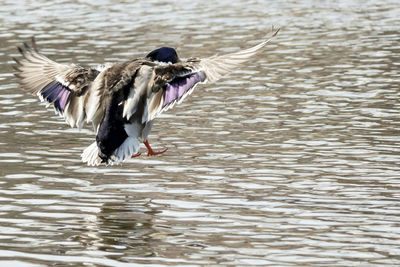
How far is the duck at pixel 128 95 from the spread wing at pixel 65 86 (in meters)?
0.01

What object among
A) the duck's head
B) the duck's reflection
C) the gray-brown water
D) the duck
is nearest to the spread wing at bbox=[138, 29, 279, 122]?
the duck

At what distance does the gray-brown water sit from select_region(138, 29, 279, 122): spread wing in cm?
86

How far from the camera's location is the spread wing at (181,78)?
9.79m

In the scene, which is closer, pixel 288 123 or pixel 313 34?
pixel 288 123

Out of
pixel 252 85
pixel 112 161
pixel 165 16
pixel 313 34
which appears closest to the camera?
pixel 112 161

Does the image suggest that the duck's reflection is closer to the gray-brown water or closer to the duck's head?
the gray-brown water

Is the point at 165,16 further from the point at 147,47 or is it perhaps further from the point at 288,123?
the point at 288,123

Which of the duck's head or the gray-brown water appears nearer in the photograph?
the gray-brown water

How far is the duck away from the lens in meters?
9.84

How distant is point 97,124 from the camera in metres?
10.3

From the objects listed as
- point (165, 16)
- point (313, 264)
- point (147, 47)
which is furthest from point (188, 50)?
point (313, 264)

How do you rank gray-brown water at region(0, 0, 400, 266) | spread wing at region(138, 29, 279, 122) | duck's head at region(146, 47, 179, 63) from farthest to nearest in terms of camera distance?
duck's head at region(146, 47, 179, 63), spread wing at region(138, 29, 279, 122), gray-brown water at region(0, 0, 400, 266)

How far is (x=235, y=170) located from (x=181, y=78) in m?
1.30

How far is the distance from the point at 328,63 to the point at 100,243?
9.56 metres
